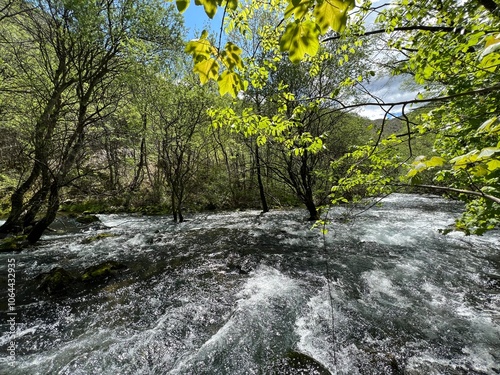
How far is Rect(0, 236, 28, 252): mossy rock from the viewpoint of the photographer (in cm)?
841

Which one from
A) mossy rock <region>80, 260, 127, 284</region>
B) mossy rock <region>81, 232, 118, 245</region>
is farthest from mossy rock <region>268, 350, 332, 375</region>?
mossy rock <region>81, 232, 118, 245</region>

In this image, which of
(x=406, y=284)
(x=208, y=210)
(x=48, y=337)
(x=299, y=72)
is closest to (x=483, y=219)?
(x=406, y=284)

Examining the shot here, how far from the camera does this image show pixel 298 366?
354 cm

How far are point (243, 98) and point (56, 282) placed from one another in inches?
553

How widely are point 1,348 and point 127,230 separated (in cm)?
835

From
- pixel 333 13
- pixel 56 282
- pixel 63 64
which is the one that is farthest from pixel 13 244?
pixel 333 13

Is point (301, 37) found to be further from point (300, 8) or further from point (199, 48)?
point (199, 48)

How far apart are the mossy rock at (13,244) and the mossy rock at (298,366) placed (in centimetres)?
1027

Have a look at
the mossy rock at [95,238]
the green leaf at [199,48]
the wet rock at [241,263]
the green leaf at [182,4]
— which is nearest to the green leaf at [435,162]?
the green leaf at [199,48]

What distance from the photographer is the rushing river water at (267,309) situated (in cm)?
366

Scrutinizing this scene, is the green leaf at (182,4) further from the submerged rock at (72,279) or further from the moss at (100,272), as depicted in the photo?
the moss at (100,272)

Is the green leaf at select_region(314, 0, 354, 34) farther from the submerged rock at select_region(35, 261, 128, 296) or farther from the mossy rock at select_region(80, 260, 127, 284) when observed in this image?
the mossy rock at select_region(80, 260, 127, 284)

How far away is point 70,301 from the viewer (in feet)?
17.7

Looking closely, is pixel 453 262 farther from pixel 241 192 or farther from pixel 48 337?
pixel 241 192
